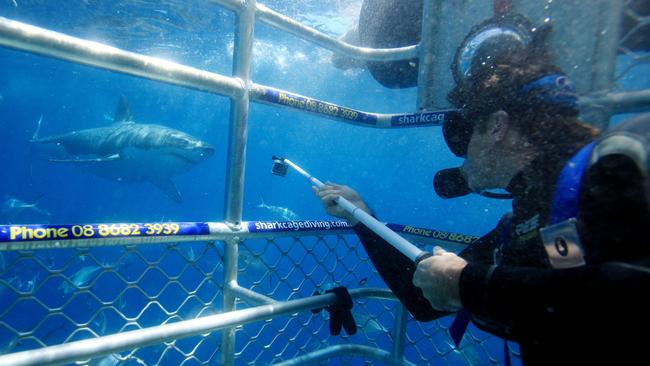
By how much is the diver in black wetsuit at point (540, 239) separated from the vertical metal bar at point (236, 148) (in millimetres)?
963

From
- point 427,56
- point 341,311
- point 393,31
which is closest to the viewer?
point 341,311

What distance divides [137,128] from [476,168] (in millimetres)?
10275

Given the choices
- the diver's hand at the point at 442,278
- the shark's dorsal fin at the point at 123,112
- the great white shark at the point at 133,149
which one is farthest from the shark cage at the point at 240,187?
the shark's dorsal fin at the point at 123,112

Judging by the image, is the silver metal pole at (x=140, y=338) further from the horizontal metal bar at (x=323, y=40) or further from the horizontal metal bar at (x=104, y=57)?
the horizontal metal bar at (x=323, y=40)

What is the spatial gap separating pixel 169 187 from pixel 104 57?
43.9 ft

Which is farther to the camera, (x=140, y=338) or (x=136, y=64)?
(x=136, y=64)

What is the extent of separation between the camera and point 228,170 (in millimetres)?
2000

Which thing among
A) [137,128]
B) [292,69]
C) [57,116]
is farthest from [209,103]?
[137,128]

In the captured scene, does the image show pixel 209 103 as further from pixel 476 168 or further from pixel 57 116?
pixel 476 168

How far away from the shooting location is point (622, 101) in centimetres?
184

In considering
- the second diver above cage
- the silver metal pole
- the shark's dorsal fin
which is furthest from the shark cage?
the shark's dorsal fin

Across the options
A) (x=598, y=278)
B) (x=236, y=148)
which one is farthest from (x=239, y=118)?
(x=598, y=278)

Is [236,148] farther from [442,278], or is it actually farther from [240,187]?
[442,278]

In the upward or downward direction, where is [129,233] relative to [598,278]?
upward
